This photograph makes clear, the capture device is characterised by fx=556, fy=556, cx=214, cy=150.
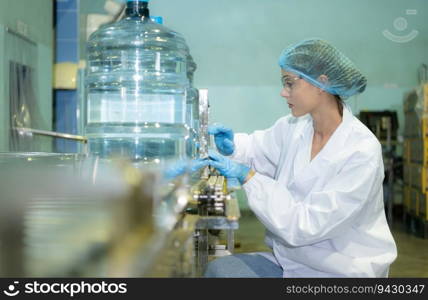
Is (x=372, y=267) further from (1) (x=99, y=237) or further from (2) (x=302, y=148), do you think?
(1) (x=99, y=237)

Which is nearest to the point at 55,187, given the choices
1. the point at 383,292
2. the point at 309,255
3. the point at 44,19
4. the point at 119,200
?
the point at 119,200

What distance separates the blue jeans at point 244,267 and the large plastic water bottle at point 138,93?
1.46 ft

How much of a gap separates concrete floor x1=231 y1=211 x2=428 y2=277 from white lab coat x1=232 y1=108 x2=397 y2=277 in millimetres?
1896

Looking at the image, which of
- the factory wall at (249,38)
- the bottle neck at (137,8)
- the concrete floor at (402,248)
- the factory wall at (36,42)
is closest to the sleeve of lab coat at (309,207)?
the bottle neck at (137,8)

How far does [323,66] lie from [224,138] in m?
0.56

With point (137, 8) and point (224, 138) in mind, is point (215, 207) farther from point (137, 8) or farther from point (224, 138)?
point (224, 138)

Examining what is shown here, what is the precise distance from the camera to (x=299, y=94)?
1793 millimetres

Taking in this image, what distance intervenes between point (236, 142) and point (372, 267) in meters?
0.83

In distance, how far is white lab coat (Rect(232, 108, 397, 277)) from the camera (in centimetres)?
151

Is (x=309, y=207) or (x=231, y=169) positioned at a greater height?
(x=231, y=169)

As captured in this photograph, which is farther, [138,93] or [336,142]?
[138,93]

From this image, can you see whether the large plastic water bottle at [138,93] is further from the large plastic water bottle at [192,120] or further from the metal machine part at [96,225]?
the metal machine part at [96,225]

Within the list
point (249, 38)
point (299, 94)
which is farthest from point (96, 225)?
point (249, 38)

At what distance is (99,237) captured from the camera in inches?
30.2
